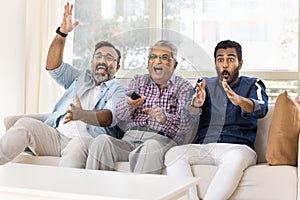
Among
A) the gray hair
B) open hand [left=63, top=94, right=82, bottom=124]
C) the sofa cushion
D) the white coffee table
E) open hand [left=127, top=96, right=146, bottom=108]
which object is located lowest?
the sofa cushion

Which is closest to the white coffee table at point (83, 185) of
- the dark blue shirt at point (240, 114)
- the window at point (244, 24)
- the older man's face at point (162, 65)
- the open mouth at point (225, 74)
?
the older man's face at point (162, 65)

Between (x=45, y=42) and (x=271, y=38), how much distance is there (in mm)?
1608

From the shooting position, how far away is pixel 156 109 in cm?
222

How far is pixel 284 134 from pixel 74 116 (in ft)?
3.25

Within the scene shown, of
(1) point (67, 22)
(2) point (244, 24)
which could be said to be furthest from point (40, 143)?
(2) point (244, 24)

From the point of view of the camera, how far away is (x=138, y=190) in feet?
5.59

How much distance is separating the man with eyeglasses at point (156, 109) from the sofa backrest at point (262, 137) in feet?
2.35

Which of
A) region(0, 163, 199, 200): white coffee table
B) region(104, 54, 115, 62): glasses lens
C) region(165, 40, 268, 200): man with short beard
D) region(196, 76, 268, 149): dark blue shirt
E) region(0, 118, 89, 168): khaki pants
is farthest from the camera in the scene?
region(0, 118, 89, 168): khaki pants

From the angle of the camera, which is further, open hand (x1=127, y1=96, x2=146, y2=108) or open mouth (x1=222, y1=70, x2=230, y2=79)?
open mouth (x1=222, y1=70, x2=230, y2=79)

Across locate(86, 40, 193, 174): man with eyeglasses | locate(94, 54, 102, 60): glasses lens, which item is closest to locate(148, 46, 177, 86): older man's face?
locate(86, 40, 193, 174): man with eyeglasses

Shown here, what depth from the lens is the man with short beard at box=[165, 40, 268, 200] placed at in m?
2.42

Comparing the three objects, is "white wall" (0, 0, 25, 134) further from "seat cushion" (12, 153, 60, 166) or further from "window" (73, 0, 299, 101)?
"seat cushion" (12, 153, 60, 166)

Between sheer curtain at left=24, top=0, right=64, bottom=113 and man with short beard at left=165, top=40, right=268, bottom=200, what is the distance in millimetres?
1534

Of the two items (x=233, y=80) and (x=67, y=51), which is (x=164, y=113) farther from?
(x=67, y=51)
